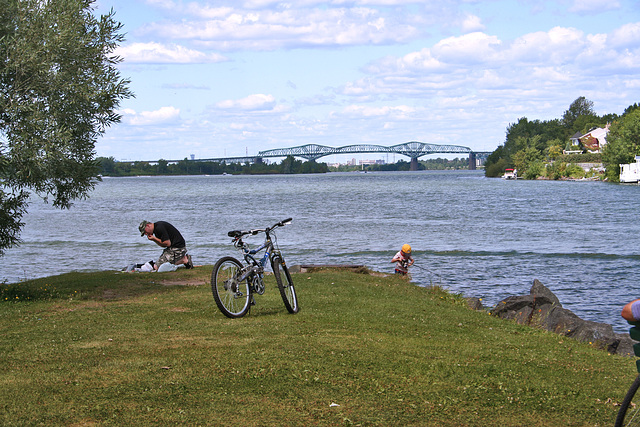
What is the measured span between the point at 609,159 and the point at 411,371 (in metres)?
129

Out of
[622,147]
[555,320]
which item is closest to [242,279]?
[555,320]

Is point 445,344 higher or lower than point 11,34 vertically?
lower

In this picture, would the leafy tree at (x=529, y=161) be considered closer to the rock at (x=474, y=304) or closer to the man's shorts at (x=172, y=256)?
the rock at (x=474, y=304)

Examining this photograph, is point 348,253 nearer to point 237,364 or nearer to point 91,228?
point 237,364

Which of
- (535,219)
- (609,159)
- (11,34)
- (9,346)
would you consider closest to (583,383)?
(9,346)

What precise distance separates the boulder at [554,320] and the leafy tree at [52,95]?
10774 mm

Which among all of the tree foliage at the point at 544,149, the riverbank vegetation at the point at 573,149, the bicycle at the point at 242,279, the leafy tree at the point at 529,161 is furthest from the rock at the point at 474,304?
the leafy tree at the point at 529,161

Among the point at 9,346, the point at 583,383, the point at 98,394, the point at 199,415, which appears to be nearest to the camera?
the point at 199,415

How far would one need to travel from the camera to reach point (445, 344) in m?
9.19

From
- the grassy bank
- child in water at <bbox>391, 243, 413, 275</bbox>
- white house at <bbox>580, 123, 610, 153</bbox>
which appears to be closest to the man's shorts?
the grassy bank

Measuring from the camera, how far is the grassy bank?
20.3ft

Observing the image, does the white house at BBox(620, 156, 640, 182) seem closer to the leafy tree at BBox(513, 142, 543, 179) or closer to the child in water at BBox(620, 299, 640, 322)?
the leafy tree at BBox(513, 142, 543, 179)

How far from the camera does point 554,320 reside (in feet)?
43.7

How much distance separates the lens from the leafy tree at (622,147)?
11319 centimetres
